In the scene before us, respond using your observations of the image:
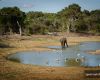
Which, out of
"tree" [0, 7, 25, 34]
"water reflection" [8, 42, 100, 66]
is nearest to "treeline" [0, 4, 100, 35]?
"tree" [0, 7, 25, 34]

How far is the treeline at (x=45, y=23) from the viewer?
59.3 metres

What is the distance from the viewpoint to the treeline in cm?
5934

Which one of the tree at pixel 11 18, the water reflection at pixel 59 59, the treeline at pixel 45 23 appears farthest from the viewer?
the treeline at pixel 45 23

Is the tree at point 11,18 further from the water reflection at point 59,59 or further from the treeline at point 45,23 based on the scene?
the water reflection at point 59,59

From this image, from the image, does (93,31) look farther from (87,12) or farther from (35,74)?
(35,74)

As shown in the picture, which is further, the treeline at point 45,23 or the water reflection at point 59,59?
the treeline at point 45,23

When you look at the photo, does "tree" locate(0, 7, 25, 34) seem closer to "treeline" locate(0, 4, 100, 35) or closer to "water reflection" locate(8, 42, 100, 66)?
"treeline" locate(0, 4, 100, 35)

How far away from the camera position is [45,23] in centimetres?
6912

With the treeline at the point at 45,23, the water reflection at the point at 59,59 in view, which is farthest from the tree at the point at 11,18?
the water reflection at the point at 59,59

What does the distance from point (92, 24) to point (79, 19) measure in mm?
3638

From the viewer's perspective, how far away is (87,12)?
9531 cm

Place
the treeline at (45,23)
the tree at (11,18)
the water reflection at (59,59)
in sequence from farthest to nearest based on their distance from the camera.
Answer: the treeline at (45,23)
the tree at (11,18)
the water reflection at (59,59)

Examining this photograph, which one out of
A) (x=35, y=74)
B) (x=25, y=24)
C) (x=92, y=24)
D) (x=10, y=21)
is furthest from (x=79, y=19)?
(x=35, y=74)

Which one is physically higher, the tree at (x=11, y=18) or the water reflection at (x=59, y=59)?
the tree at (x=11, y=18)
